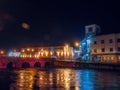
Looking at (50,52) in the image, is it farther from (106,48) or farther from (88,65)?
(106,48)

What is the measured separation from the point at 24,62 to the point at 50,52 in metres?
27.1

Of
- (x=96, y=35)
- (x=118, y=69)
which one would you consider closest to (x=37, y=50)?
(x=96, y=35)

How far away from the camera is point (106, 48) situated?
82188 millimetres

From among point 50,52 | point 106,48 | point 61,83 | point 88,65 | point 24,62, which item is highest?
point 50,52

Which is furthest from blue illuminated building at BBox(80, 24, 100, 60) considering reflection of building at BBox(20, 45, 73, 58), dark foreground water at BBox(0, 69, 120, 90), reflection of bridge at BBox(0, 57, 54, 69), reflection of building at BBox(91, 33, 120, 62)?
dark foreground water at BBox(0, 69, 120, 90)

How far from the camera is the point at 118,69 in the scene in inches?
2643

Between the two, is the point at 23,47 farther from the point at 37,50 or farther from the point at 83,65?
the point at 83,65

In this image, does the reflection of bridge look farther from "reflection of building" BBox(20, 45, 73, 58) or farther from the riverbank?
"reflection of building" BBox(20, 45, 73, 58)

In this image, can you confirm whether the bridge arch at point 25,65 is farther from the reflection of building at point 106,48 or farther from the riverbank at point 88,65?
the reflection of building at point 106,48

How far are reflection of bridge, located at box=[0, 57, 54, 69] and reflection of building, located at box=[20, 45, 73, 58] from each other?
1308cm

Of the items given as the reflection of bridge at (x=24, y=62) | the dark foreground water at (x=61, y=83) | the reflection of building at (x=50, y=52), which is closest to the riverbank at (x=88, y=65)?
the reflection of bridge at (x=24, y=62)

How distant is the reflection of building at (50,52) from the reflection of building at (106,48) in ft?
95.1

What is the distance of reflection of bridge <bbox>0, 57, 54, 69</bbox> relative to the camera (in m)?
93.6

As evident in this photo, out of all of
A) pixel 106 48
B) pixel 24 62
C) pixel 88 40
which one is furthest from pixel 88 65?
pixel 24 62
